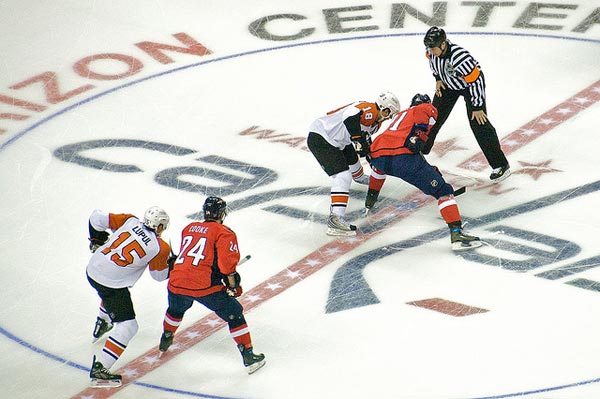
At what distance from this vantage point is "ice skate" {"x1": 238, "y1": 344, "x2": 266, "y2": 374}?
22.8ft

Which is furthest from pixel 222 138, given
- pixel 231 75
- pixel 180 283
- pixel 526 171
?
pixel 180 283

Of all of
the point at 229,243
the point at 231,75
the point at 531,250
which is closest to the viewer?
the point at 229,243

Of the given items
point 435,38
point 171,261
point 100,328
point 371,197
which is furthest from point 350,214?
point 100,328

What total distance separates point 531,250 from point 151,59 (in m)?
4.41

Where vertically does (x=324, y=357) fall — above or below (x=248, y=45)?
below

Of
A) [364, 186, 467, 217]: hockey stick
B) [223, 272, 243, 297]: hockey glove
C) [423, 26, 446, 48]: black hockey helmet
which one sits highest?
[423, 26, 446, 48]: black hockey helmet

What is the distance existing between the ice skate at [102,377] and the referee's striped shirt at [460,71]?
2994 millimetres

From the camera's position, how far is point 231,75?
10.7 m

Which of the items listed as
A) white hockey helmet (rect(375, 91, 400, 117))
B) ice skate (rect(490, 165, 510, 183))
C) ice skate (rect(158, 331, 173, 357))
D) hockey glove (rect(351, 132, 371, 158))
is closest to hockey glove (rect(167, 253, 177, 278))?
ice skate (rect(158, 331, 173, 357))

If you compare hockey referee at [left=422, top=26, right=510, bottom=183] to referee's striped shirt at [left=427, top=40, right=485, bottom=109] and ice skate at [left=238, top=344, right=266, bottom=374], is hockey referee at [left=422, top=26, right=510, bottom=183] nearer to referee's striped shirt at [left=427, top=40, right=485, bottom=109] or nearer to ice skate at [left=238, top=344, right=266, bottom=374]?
referee's striped shirt at [left=427, top=40, right=485, bottom=109]

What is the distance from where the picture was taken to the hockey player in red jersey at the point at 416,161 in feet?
26.0

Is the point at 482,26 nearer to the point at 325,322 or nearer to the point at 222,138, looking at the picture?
the point at 222,138

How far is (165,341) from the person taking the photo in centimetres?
716

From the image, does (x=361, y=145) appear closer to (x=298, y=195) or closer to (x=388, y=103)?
(x=388, y=103)
